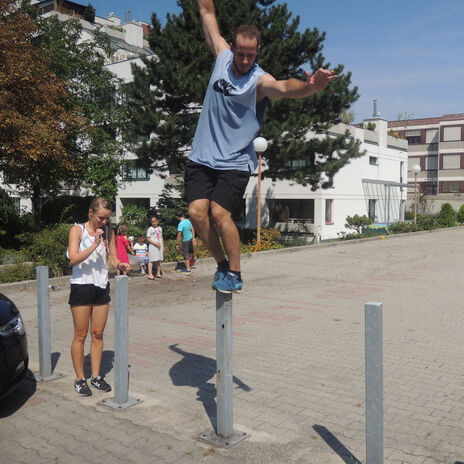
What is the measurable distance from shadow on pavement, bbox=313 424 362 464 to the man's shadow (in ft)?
3.04

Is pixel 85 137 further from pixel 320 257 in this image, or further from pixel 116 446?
pixel 116 446

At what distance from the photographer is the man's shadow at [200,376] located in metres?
4.96

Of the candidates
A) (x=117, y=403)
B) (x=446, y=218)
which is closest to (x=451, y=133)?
(x=446, y=218)

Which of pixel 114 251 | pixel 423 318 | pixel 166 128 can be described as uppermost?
pixel 166 128

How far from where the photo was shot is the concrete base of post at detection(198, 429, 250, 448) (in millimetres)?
3959

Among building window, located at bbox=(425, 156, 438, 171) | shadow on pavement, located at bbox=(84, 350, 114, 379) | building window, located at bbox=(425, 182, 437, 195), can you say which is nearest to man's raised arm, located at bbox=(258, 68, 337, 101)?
shadow on pavement, located at bbox=(84, 350, 114, 379)

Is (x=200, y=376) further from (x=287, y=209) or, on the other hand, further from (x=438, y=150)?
(x=438, y=150)

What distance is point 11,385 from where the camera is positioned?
4629mm

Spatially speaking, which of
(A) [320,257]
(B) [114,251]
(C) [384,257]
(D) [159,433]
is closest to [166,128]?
(A) [320,257]

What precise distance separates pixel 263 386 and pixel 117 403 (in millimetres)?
1589

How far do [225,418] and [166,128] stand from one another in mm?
17741

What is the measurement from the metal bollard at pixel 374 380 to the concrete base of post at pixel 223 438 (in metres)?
1.11

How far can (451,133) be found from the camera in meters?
68.1

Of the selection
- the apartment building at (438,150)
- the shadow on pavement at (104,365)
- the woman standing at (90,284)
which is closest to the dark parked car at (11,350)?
the woman standing at (90,284)
